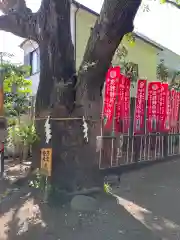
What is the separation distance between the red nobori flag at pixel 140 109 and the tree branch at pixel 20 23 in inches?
189

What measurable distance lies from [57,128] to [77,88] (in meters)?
1.03

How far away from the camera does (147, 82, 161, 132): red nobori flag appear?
9.77 m

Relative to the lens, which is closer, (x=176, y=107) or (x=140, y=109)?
(x=140, y=109)

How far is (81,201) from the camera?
5.31 m

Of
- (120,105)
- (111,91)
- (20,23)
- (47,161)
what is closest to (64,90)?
(47,161)

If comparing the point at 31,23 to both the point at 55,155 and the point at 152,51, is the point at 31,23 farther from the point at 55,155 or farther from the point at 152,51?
the point at 152,51

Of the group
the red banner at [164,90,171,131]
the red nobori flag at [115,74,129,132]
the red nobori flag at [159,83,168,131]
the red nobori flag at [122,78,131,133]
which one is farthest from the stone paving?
the red banner at [164,90,171,131]

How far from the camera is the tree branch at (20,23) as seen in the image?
5.88 meters

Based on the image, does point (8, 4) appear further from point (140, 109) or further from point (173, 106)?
point (173, 106)

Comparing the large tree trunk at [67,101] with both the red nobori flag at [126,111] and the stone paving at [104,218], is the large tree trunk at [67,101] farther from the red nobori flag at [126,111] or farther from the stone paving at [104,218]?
the red nobori flag at [126,111]

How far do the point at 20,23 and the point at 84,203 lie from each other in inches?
172

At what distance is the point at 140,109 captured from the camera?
9.51 m

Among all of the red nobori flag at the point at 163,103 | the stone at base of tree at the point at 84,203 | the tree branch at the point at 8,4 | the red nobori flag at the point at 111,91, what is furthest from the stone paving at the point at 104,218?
the tree branch at the point at 8,4

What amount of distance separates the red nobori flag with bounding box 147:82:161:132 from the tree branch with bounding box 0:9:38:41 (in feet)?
17.9
